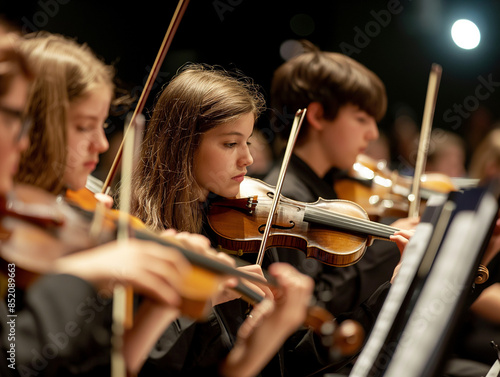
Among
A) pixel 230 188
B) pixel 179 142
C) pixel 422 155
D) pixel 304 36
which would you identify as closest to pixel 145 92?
pixel 179 142

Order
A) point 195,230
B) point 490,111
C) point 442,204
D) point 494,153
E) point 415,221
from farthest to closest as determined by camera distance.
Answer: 1. point 490,111
2. point 494,153
3. point 415,221
4. point 195,230
5. point 442,204

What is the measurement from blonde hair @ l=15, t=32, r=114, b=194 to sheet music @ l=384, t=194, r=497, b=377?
58 cm

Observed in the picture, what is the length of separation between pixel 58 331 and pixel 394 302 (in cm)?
46

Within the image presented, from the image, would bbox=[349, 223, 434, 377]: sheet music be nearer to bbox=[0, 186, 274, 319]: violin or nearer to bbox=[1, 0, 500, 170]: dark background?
bbox=[0, 186, 274, 319]: violin

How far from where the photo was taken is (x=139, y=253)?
→ 25.2 inches

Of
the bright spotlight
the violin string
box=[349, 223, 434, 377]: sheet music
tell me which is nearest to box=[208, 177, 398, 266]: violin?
the violin string

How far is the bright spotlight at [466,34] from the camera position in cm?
218

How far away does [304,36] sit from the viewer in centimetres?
241

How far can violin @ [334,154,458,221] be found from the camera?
2.07 meters

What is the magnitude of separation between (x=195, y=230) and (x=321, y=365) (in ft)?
1.54

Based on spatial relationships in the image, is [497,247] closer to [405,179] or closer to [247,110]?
[247,110]

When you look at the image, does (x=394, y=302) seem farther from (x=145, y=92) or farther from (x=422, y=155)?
(x=422, y=155)

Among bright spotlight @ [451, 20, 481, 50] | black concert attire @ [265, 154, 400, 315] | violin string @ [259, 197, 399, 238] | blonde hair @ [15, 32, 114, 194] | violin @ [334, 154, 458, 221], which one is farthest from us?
bright spotlight @ [451, 20, 481, 50]

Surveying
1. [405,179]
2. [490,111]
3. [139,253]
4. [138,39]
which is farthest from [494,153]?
[139,253]
